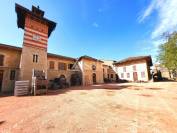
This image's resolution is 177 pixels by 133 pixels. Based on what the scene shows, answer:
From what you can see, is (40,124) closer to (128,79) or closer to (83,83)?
(83,83)

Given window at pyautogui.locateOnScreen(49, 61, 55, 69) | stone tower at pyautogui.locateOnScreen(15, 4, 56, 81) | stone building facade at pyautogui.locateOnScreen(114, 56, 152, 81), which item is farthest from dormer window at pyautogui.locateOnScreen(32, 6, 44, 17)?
stone building facade at pyautogui.locateOnScreen(114, 56, 152, 81)

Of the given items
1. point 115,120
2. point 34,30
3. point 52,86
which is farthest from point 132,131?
point 34,30

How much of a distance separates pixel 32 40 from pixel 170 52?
82.4ft

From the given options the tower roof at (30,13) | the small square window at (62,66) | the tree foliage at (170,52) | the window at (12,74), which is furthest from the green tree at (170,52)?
the window at (12,74)

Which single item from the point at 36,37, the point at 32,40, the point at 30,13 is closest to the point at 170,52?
the point at 36,37

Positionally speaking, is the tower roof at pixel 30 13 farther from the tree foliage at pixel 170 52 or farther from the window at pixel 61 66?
the tree foliage at pixel 170 52

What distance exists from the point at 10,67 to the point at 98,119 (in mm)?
16481

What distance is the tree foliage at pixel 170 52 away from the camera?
2016 cm

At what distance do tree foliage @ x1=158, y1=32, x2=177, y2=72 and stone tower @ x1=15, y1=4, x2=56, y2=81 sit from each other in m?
23.3

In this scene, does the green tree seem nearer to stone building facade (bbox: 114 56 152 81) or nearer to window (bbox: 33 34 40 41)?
stone building facade (bbox: 114 56 152 81)

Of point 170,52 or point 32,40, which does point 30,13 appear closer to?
point 32,40

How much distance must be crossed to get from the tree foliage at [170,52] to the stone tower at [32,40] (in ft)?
76.3

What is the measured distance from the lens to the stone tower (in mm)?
14016

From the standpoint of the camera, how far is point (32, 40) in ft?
49.6
